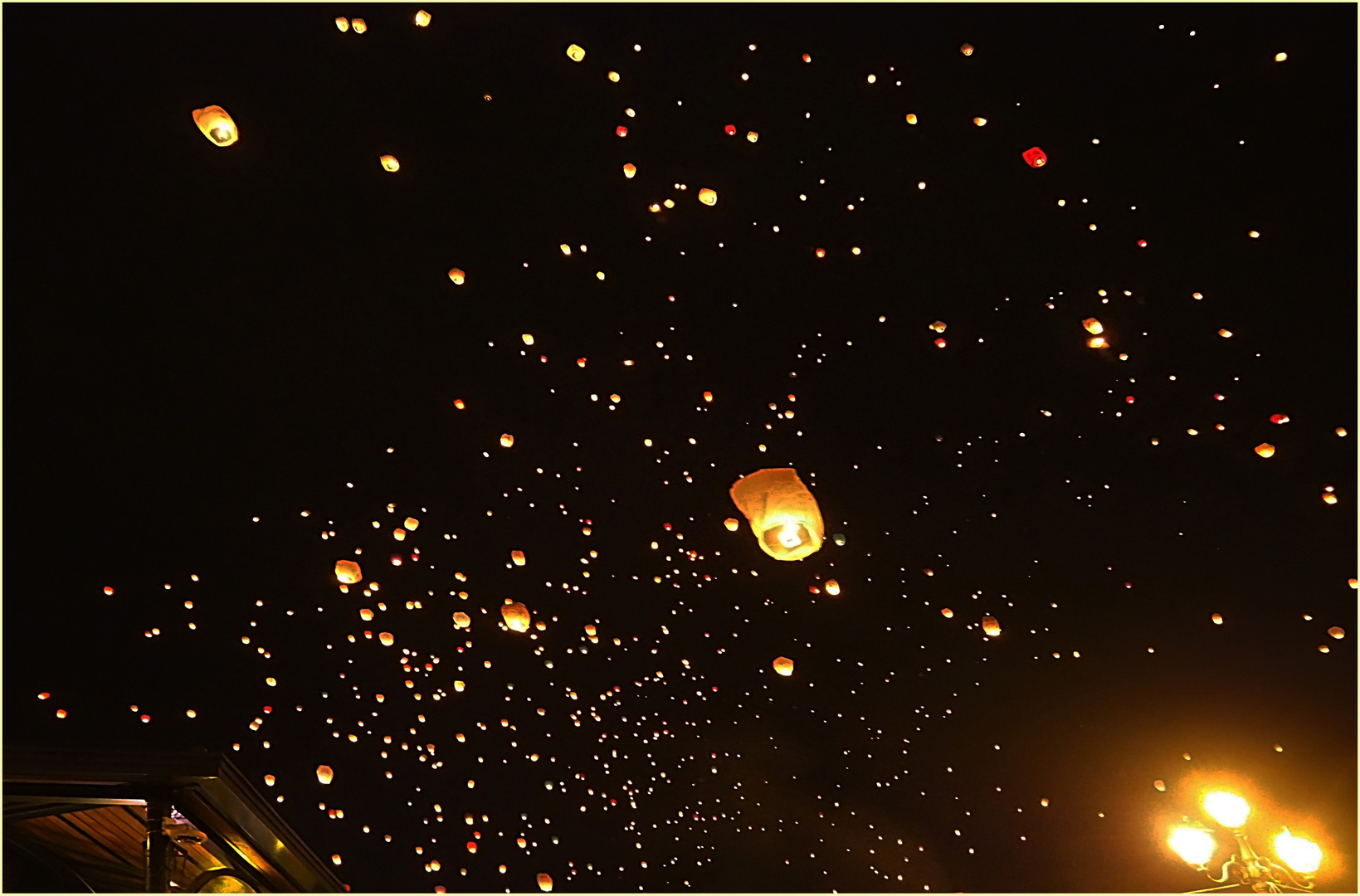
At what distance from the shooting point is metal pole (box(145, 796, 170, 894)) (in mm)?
3043

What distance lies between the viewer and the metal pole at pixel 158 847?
304cm

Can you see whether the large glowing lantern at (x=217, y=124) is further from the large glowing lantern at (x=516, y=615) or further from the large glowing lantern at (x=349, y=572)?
the large glowing lantern at (x=516, y=615)

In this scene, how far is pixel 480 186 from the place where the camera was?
121 inches

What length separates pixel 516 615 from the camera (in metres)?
3.98

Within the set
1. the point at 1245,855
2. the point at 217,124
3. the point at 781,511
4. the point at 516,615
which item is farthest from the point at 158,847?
the point at 1245,855

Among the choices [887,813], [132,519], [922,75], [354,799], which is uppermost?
[922,75]

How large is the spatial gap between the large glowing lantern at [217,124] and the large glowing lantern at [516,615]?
225 centimetres

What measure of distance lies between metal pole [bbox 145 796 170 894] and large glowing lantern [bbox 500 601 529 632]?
1491 mm

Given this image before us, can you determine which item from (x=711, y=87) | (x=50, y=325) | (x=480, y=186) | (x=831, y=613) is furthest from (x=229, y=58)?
(x=831, y=613)

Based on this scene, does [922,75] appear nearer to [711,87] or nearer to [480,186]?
[711,87]

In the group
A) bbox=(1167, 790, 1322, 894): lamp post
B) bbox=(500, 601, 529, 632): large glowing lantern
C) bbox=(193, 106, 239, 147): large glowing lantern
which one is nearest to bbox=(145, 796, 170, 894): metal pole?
bbox=(500, 601, 529, 632): large glowing lantern

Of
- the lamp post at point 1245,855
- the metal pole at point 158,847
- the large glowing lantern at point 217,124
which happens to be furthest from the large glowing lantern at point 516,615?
the lamp post at point 1245,855

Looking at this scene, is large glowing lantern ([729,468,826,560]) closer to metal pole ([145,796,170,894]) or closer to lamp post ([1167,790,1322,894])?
lamp post ([1167,790,1322,894])

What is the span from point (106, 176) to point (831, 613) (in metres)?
3.48
